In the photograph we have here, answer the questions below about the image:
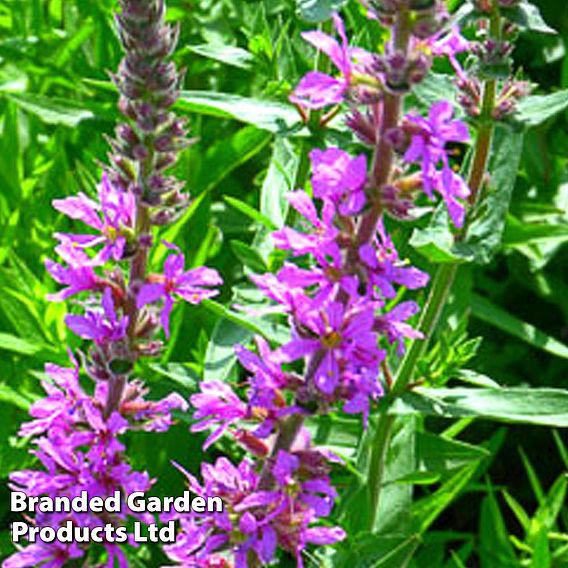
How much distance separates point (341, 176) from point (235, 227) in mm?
2184

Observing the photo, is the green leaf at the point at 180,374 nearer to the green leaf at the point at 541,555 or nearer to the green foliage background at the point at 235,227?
the green foliage background at the point at 235,227

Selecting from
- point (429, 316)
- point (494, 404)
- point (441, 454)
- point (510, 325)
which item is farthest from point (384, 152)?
point (510, 325)

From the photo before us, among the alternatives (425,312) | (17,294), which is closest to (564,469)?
(425,312)

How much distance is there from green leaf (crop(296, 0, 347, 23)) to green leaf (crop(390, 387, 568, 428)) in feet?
3.06

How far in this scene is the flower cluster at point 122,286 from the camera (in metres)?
2.06

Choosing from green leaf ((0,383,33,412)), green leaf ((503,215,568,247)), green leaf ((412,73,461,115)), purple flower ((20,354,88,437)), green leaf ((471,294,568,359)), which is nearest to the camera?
purple flower ((20,354,88,437))

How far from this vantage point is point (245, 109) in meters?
3.08

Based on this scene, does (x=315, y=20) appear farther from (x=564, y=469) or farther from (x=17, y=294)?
(x=564, y=469)

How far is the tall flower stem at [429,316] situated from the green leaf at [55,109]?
155cm

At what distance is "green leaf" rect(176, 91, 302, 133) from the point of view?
2982mm

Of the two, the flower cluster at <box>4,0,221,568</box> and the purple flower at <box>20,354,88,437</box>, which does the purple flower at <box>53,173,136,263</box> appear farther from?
the purple flower at <box>20,354,88,437</box>

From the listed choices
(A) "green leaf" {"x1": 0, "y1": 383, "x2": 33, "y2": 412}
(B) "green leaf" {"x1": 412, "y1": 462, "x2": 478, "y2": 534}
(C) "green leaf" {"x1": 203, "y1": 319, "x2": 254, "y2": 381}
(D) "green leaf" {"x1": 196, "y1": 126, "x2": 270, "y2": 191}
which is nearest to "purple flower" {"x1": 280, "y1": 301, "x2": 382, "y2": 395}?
(C) "green leaf" {"x1": 203, "y1": 319, "x2": 254, "y2": 381}

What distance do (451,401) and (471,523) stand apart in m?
1.89

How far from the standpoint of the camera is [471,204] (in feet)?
8.82
